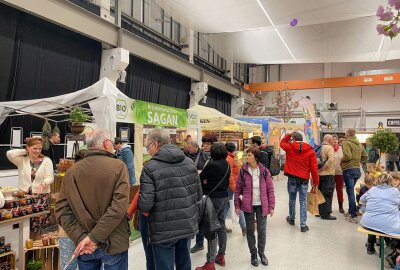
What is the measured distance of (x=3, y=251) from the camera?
8.32 feet

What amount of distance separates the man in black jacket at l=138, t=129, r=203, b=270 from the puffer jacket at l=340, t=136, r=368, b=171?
3675 mm

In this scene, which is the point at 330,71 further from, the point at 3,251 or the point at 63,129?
the point at 3,251

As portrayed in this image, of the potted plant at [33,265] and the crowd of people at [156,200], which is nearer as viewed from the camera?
the crowd of people at [156,200]

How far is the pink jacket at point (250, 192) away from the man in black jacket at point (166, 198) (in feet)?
3.52

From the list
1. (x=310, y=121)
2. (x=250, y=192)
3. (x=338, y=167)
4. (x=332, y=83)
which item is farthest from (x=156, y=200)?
(x=332, y=83)

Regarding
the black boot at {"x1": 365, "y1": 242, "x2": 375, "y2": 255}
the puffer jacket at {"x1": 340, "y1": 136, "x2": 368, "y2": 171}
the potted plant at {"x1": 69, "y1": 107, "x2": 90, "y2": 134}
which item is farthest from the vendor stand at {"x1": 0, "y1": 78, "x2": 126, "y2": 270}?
the puffer jacket at {"x1": 340, "y1": 136, "x2": 368, "y2": 171}

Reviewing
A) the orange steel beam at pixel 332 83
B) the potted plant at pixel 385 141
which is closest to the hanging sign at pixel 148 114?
the potted plant at pixel 385 141

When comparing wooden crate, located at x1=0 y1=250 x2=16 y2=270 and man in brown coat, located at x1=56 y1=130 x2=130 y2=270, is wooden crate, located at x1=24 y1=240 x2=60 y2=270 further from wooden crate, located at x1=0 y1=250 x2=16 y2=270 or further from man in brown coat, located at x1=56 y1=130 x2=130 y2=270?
man in brown coat, located at x1=56 y1=130 x2=130 y2=270

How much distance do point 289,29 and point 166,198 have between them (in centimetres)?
661

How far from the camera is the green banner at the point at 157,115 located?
3926mm

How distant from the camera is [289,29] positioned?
24.4 feet

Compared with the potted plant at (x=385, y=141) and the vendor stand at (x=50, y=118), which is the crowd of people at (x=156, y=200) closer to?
the vendor stand at (x=50, y=118)

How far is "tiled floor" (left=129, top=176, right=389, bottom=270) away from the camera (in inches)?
128

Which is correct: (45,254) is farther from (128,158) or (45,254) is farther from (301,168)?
(301,168)
